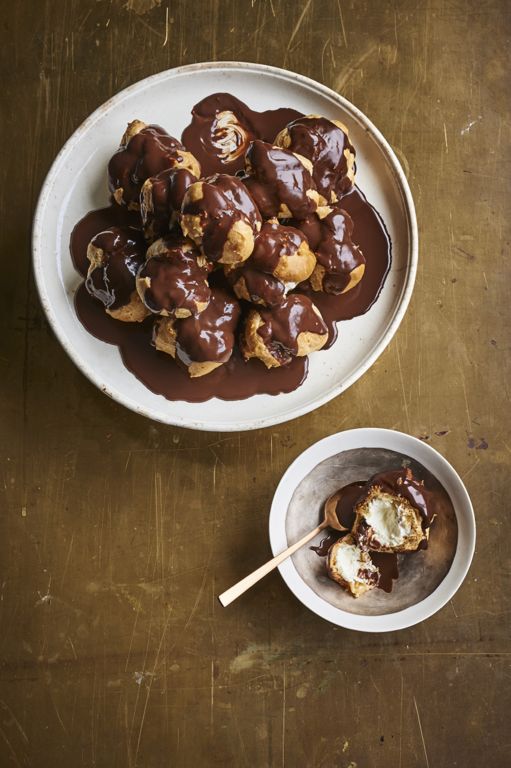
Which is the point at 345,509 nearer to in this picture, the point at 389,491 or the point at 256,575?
the point at 389,491

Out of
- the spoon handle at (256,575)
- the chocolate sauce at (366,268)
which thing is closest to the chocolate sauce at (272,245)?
the chocolate sauce at (366,268)

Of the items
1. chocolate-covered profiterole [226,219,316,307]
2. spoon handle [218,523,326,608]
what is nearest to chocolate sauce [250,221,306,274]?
chocolate-covered profiterole [226,219,316,307]

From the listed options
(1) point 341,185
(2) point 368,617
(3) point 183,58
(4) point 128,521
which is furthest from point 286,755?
(3) point 183,58

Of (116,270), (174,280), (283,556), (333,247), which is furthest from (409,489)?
(116,270)

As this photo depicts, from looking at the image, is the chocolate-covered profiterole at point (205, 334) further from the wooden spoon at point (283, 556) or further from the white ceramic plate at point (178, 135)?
the wooden spoon at point (283, 556)

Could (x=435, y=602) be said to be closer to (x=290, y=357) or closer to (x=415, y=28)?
(x=290, y=357)

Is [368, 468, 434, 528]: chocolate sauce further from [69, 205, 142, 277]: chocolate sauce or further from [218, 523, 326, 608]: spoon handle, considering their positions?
[69, 205, 142, 277]: chocolate sauce
